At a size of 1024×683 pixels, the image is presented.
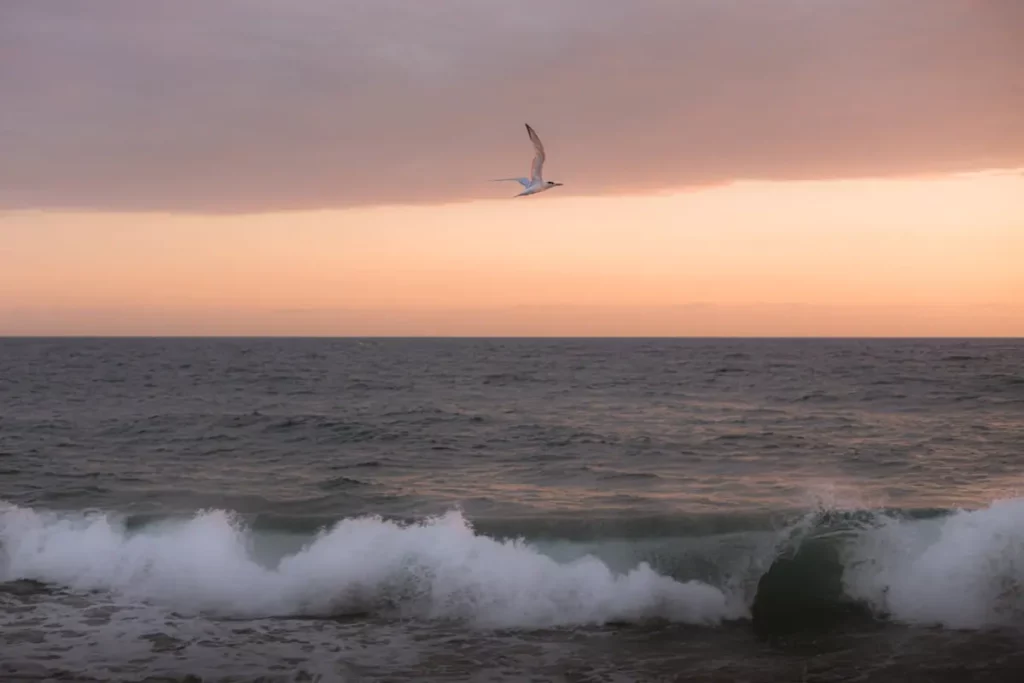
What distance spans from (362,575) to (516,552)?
7.21 feet

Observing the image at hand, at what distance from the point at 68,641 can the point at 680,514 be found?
28.8 feet

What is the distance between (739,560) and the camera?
12.6 meters

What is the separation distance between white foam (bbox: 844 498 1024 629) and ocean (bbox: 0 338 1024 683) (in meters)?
0.04

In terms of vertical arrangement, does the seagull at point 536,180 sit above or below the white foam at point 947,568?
above

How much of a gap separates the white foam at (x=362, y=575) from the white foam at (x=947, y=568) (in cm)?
216

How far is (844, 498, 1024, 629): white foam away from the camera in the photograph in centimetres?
1117

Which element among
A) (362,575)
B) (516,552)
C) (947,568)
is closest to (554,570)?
(516,552)

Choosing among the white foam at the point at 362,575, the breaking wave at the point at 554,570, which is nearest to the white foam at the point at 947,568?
the breaking wave at the point at 554,570

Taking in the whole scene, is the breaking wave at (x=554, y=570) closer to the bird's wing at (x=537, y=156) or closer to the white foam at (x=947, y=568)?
the white foam at (x=947, y=568)

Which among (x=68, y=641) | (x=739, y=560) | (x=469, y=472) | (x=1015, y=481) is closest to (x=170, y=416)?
(x=469, y=472)

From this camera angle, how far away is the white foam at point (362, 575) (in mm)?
11469

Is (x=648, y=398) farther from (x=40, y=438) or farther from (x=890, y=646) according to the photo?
(x=890, y=646)

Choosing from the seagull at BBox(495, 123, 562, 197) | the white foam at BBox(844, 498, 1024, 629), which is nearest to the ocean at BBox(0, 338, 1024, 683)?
the white foam at BBox(844, 498, 1024, 629)

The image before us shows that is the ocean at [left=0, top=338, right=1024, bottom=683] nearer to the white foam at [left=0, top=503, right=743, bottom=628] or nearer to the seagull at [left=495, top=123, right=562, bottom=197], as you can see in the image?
the white foam at [left=0, top=503, right=743, bottom=628]
